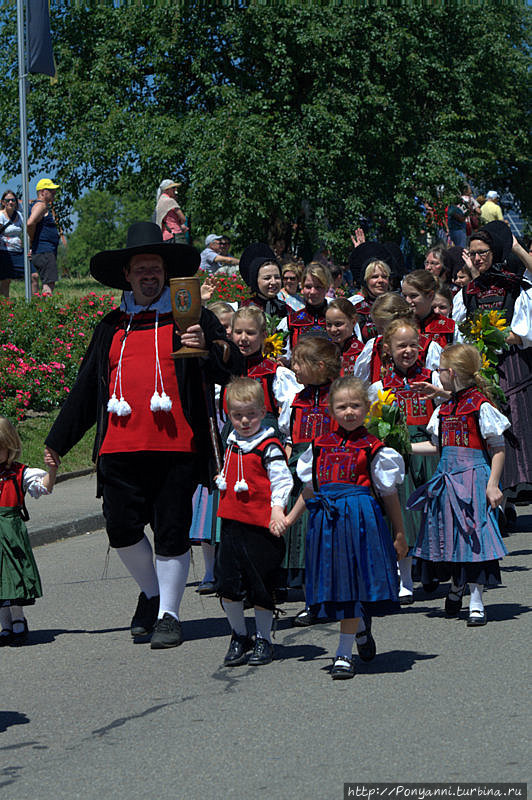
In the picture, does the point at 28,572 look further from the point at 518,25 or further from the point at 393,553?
the point at 518,25

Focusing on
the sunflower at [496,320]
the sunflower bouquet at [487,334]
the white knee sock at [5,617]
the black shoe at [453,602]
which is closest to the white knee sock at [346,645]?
the black shoe at [453,602]

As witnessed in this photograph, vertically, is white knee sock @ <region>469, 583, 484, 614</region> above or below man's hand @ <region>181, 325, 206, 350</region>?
below

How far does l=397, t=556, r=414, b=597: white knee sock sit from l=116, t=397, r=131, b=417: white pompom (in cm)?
211

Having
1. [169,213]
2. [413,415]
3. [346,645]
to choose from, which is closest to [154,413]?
[346,645]

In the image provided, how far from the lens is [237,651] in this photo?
21.5 feet

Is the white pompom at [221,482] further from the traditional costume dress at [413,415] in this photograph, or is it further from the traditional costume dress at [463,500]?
the traditional costume dress at [413,415]

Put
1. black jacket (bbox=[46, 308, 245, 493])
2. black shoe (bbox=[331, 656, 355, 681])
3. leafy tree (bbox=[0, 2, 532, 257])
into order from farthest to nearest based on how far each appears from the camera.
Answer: leafy tree (bbox=[0, 2, 532, 257]) < black jacket (bbox=[46, 308, 245, 493]) < black shoe (bbox=[331, 656, 355, 681])

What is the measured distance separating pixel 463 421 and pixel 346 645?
1.87m

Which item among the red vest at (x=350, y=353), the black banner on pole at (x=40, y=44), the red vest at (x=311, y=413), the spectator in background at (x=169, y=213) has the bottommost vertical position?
the red vest at (x=311, y=413)

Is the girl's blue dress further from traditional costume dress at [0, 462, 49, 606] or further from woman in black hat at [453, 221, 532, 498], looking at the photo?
woman in black hat at [453, 221, 532, 498]

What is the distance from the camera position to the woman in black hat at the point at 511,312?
32.6ft

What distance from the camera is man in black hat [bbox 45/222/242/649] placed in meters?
6.97

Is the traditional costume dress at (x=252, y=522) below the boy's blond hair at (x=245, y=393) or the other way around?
below

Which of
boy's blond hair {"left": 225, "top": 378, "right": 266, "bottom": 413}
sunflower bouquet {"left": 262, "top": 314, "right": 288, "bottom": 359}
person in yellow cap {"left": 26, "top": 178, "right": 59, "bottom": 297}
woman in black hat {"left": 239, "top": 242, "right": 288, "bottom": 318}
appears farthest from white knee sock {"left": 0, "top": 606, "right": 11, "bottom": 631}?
person in yellow cap {"left": 26, "top": 178, "right": 59, "bottom": 297}
